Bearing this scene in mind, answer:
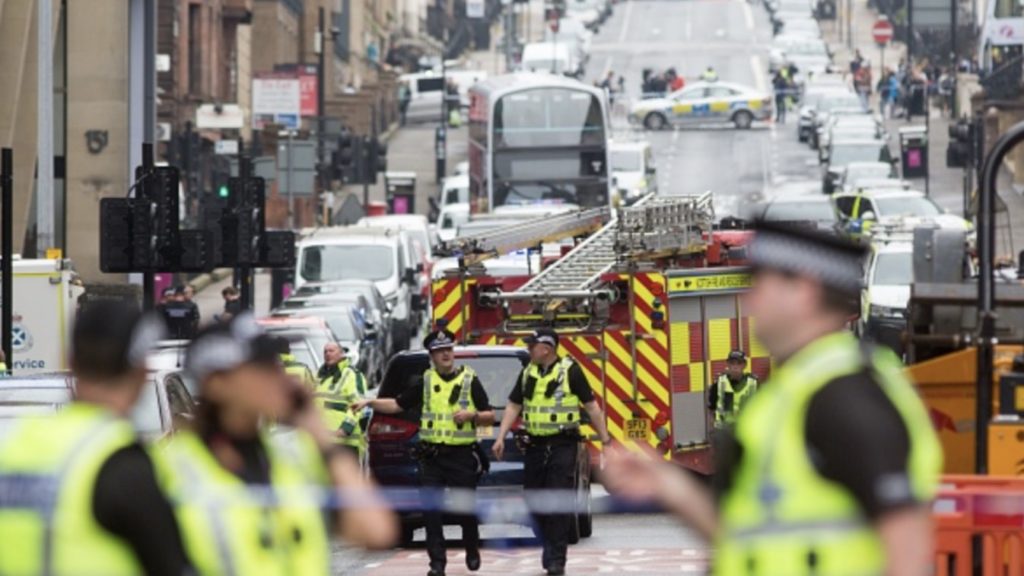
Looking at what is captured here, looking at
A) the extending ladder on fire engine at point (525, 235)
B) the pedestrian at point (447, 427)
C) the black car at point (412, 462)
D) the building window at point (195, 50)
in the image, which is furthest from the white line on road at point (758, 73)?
the pedestrian at point (447, 427)

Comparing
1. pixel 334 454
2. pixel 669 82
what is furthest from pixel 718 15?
pixel 334 454

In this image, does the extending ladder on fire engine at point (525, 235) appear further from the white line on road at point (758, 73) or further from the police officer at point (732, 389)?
the white line on road at point (758, 73)

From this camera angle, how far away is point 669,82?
333 ft

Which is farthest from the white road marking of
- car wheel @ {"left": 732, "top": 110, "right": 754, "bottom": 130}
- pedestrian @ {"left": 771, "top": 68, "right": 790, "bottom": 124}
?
car wheel @ {"left": 732, "top": 110, "right": 754, "bottom": 130}

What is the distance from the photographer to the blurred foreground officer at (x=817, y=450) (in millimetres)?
6336

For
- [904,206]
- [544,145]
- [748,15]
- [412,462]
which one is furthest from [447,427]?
[748,15]

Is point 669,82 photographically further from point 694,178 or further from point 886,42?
point 694,178

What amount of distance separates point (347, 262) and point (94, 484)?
38157 mm

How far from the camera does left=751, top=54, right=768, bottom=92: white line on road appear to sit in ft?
343

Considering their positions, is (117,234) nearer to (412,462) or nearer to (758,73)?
(412,462)

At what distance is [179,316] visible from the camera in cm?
3381

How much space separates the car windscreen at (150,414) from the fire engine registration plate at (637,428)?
7.90 m

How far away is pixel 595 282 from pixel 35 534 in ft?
57.2

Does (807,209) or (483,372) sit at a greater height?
(807,209)
